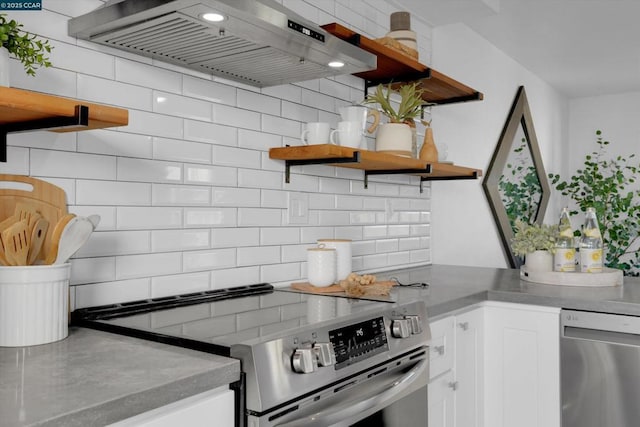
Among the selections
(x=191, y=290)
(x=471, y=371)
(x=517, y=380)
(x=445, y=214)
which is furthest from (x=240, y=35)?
(x=445, y=214)

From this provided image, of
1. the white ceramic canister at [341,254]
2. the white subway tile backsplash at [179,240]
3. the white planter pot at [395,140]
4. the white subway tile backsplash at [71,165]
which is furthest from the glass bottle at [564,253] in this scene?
the white subway tile backsplash at [71,165]

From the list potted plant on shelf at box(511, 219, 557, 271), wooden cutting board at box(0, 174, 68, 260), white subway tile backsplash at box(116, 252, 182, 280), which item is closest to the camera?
wooden cutting board at box(0, 174, 68, 260)

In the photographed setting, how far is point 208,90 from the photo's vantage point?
74.9 inches

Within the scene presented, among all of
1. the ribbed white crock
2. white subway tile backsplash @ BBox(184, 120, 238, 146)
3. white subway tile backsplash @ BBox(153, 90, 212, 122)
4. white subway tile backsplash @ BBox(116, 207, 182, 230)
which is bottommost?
the ribbed white crock

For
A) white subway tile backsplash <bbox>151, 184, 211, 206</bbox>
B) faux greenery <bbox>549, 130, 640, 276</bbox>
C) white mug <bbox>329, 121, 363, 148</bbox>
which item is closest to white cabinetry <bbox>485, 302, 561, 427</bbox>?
white mug <bbox>329, 121, 363, 148</bbox>

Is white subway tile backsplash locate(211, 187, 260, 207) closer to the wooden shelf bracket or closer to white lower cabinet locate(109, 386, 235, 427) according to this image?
the wooden shelf bracket

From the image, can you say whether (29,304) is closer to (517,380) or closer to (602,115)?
(517,380)

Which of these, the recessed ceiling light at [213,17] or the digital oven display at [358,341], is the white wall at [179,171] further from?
the digital oven display at [358,341]

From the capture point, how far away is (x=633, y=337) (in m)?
1.96

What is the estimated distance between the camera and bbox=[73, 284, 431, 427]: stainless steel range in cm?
117

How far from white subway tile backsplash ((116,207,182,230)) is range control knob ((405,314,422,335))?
80cm

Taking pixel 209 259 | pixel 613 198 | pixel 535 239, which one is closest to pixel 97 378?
pixel 209 259

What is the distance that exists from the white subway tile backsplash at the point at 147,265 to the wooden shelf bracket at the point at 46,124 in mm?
445

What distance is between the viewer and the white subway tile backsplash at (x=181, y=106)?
68.6 inches
